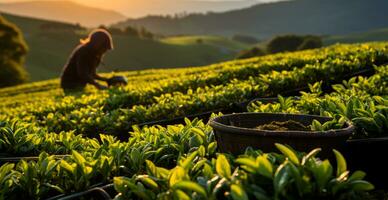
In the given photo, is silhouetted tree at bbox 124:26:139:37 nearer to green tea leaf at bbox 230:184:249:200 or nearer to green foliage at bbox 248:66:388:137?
green foliage at bbox 248:66:388:137

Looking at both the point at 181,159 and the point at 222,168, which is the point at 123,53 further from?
the point at 222,168

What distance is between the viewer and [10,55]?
53.2m

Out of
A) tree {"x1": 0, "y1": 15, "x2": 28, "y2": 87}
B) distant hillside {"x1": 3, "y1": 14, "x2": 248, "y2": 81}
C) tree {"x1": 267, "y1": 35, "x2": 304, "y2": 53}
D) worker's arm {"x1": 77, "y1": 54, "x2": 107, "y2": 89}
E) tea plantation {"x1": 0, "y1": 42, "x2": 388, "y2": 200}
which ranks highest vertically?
tea plantation {"x1": 0, "y1": 42, "x2": 388, "y2": 200}

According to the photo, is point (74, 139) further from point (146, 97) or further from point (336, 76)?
point (336, 76)

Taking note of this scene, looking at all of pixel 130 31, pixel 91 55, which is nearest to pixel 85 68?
pixel 91 55

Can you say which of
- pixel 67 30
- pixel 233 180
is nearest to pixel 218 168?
pixel 233 180

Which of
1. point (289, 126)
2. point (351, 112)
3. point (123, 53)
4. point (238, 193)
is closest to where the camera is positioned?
point (238, 193)

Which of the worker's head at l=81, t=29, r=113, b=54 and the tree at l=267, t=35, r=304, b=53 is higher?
the worker's head at l=81, t=29, r=113, b=54

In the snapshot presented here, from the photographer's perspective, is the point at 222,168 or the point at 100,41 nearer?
the point at 222,168

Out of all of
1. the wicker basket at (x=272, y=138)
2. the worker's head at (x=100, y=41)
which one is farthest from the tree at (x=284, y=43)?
the wicker basket at (x=272, y=138)

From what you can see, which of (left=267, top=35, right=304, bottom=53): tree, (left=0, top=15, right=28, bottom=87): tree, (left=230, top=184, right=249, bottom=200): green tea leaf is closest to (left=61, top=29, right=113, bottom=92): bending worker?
(left=230, top=184, right=249, bottom=200): green tea leaf

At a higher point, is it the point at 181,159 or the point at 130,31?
the point at 181,159

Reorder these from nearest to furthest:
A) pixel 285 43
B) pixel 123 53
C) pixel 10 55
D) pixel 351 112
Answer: pixel 351 112
pixel 10 55
pixel 285 43
pixel 123 53

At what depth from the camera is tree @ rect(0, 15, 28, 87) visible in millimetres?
50444
